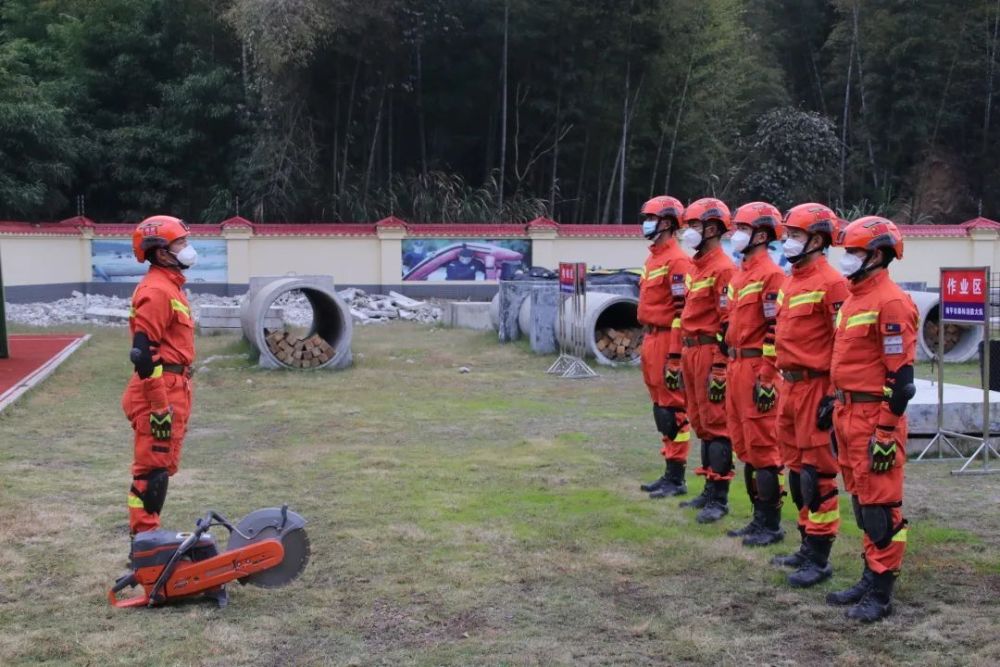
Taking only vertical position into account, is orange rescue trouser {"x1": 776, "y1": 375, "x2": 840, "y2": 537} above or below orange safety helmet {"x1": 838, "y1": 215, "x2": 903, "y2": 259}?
below

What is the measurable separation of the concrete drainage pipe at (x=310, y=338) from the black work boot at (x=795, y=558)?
33.3 feet

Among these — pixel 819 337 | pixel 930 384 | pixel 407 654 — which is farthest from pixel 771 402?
pixel 930 384

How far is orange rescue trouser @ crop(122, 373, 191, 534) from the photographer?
580 cm

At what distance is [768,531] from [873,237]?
216cm

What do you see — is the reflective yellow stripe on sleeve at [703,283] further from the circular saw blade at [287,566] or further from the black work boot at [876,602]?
the circular saw blade at [287,566]

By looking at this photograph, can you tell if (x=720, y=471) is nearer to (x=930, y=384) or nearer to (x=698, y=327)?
(x=698, y=327)

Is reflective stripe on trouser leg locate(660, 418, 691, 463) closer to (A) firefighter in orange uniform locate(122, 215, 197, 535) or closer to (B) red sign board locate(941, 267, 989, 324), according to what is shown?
(B) red sign board locate(941, 267, 989, 324)

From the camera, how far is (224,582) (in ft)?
18.0

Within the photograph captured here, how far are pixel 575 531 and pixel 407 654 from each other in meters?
2.32

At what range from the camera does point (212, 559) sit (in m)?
5.43

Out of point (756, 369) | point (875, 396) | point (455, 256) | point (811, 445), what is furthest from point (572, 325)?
point (455, 256)

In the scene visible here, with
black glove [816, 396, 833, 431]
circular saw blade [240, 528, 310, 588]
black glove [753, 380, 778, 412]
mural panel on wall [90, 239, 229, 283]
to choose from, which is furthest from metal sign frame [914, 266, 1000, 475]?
mural panel on wall [90, 239, 229, 283]

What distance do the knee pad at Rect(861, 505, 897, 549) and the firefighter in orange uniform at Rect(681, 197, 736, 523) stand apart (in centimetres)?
197

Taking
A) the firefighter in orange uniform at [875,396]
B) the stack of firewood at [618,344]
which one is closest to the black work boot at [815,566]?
the firefighter in orange uniform at [875,396]
